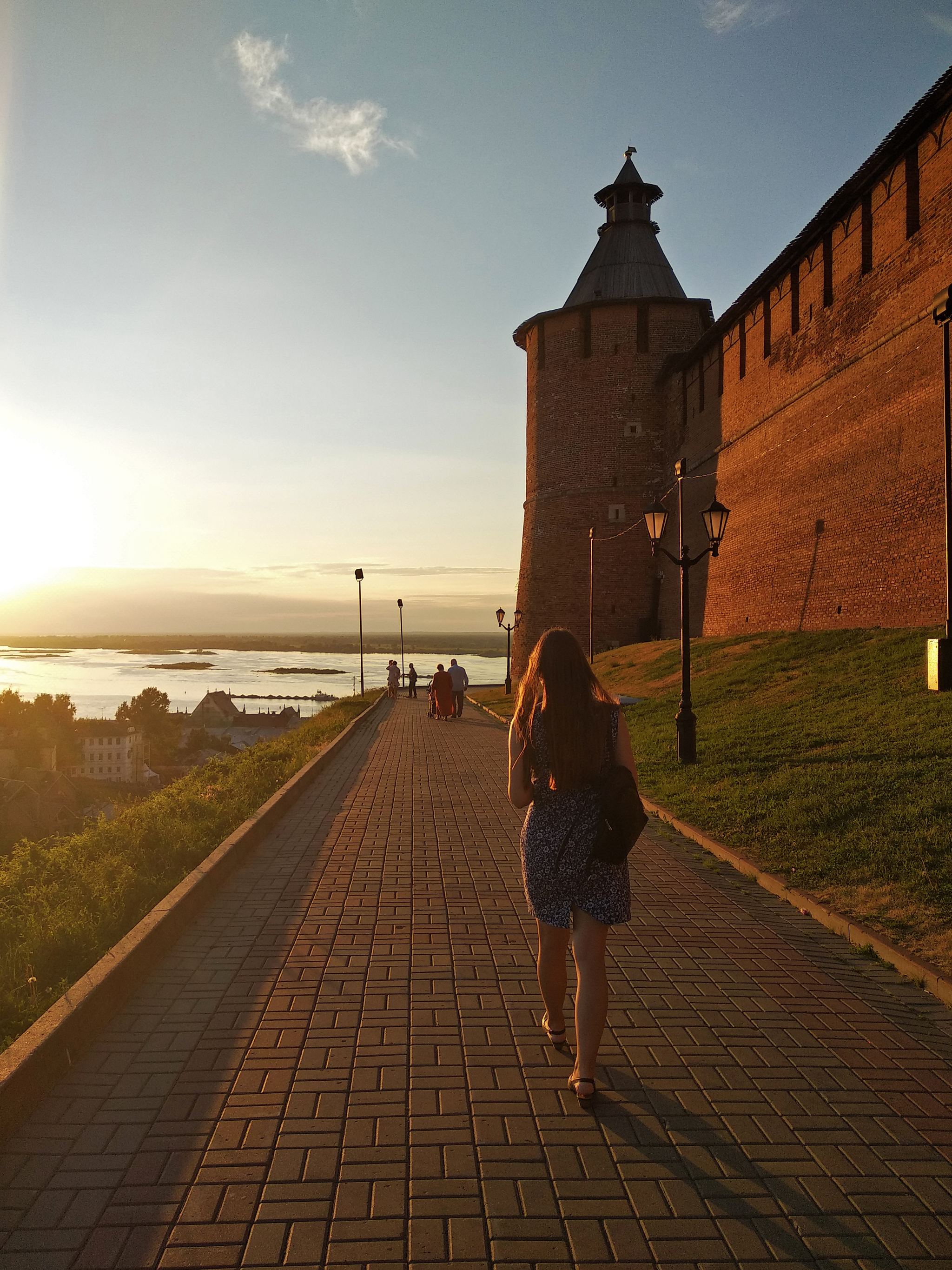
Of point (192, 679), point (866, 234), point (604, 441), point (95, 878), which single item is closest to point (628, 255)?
point (604, 441)

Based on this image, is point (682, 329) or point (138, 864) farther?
point (682, 329)

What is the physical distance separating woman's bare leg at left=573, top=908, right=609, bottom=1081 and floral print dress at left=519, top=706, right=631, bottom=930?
0.17ft

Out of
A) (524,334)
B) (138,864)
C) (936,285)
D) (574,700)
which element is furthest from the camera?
(524,334)

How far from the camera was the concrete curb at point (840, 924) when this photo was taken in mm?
4602

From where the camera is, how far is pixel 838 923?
5539mm

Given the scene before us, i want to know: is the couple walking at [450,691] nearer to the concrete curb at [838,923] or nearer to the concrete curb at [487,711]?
the concrete curb at [487,711]

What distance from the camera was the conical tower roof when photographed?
1523 inches

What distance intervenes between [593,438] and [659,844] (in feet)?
103

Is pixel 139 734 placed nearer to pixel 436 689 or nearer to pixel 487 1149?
pixel 436 689

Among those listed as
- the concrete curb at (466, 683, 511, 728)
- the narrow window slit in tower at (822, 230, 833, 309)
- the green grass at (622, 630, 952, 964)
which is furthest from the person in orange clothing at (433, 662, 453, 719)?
the narrow window slit in tower at (822, 230, 833, 309)

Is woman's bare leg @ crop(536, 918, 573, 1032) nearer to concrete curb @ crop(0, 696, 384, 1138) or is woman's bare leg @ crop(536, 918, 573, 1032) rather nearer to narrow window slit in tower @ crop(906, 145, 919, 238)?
concrete curb @ crop(0, 696, 384, 1138)

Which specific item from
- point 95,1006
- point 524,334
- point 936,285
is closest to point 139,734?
point 524,334

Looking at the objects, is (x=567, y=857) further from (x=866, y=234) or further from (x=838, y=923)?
(x=866, y=234)

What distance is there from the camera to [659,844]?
317 inches
